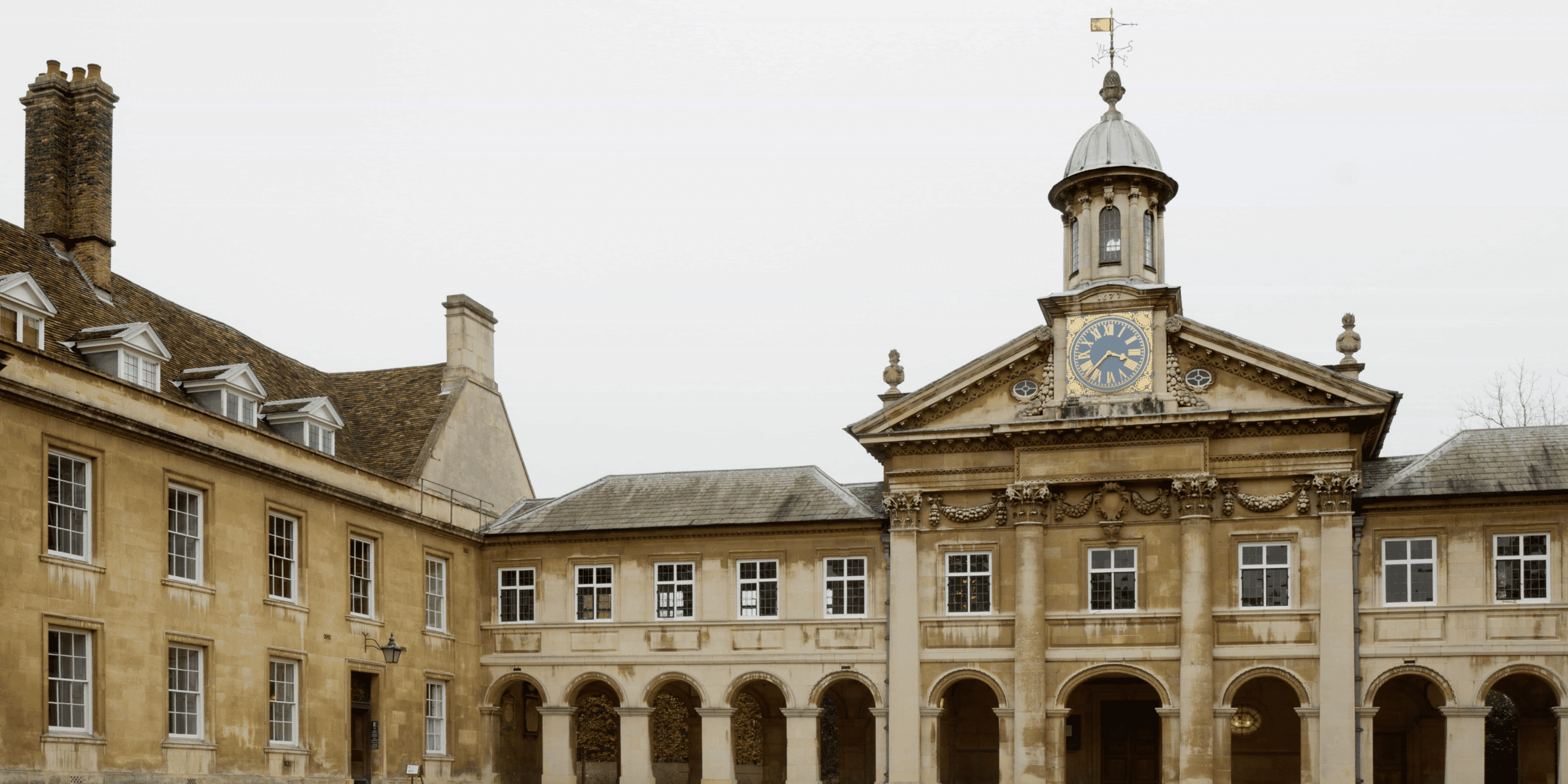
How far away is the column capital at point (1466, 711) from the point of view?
33.5 meters

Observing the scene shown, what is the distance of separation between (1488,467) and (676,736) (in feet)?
78.2

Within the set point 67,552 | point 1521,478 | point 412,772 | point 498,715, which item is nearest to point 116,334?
point 67,552

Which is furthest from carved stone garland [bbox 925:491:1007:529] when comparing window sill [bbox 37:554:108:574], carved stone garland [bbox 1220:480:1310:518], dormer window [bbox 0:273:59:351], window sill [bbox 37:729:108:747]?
dormer window [bbox 0:273:59:351]

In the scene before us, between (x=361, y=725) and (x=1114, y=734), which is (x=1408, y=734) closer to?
(x=1114, y=734)

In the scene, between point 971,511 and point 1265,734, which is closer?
point 971,511

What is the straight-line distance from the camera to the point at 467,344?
43.1 m

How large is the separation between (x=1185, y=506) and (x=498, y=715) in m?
17.2

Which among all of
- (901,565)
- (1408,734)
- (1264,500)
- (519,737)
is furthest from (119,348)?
(1408,734)

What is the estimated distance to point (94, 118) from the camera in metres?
33.1

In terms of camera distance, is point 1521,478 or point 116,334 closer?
point 116,334

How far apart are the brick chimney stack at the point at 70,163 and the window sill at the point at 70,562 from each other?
8.26 meters

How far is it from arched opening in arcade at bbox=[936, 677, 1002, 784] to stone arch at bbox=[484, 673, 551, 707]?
32.4 feet

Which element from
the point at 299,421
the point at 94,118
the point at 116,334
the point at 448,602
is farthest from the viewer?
the point at 448,602

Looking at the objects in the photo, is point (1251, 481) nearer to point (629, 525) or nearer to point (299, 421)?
point (629, 525)
